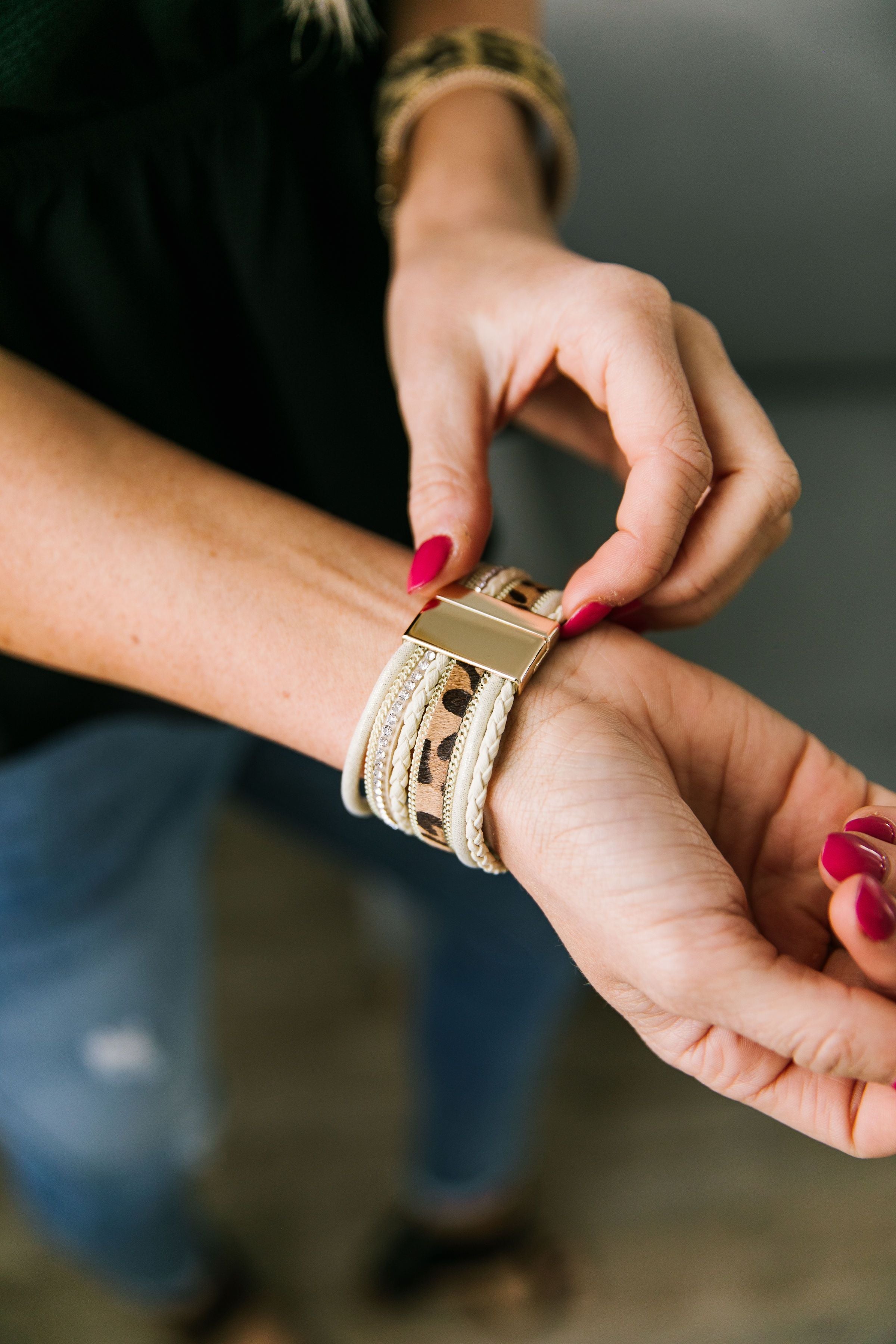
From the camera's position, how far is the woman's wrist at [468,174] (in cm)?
72

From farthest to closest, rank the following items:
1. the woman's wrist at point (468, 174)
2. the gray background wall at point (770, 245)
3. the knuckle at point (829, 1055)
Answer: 1. the gray background wall at point (770, 245)
2. the woman's wrist at point (468, 174)
3. the knuckle at point (829, 1055)

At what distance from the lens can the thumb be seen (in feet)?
1.88

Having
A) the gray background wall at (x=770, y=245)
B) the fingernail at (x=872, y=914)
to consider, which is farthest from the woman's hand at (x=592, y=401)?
the gray background wall at (x=770, y=245)

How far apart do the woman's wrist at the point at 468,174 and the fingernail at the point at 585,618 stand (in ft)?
1.12

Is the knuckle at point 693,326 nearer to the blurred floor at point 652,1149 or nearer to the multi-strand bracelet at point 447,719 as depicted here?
the multi-strand bracelet at point 447,719

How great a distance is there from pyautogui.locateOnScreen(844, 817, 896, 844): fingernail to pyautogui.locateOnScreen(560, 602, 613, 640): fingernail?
0.66 ft

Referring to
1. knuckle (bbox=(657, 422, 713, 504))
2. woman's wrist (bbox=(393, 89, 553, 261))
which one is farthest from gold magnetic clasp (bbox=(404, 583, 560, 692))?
woman's wrist (bbox=(393, 89, 553, 261))

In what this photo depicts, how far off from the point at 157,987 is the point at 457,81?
3.04 feet

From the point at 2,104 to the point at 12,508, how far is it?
9.8 inches

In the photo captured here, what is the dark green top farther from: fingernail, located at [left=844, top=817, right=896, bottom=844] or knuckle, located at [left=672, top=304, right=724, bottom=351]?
fingernail, located at [left=844, top=817, right=896, bottom=844]

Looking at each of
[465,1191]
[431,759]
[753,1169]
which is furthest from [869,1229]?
[431,759]

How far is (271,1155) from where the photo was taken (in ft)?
4.80

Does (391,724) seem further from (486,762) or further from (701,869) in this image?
(701,869)

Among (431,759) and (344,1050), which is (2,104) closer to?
(431,759)
